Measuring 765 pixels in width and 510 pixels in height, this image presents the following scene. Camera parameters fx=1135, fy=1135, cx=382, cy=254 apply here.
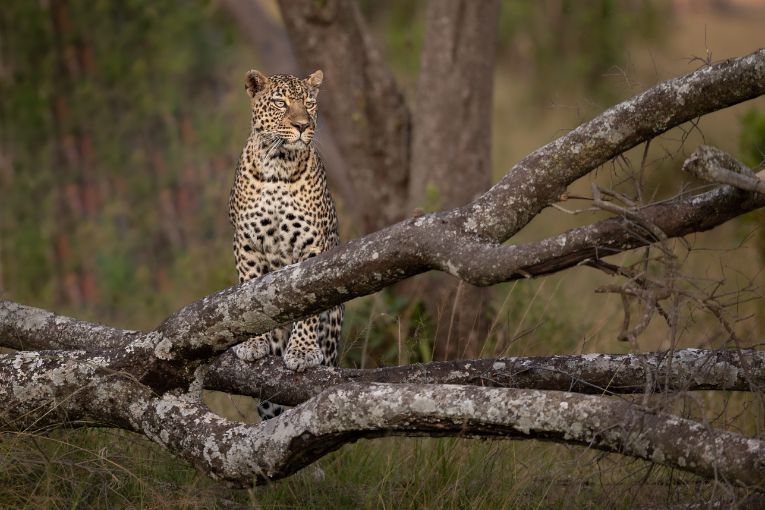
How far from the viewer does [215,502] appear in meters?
4.62

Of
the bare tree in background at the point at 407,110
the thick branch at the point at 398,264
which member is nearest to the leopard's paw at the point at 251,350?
the thick branch at the point at 398,264

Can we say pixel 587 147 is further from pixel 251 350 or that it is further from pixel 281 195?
pixel 281 195

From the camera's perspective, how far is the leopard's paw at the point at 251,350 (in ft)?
17.1

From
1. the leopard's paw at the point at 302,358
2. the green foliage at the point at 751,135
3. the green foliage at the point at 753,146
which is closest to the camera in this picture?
the leopard's paw at the point at 302,358

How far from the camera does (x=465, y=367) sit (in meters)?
4.60

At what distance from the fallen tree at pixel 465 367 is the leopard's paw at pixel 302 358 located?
0.16m

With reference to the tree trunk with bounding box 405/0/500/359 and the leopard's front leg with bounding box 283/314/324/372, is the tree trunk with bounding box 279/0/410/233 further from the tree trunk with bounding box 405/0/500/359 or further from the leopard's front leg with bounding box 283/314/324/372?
the leopard's front leg with bounding box 283/314/324/372

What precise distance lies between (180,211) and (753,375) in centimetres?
960

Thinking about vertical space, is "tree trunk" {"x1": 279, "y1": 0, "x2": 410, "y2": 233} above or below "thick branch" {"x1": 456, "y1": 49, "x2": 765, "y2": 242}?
above

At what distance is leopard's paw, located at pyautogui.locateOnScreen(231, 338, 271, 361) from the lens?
5.23 m

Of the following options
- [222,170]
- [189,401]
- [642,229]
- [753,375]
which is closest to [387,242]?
[642,229]

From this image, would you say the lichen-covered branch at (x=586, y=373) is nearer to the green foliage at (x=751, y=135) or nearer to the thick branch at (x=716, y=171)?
the thick branch at (x=716, y=171)

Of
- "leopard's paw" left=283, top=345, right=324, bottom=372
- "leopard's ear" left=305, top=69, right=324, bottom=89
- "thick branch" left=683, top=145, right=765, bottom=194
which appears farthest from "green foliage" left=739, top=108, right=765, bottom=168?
"thick branch" left=683, top=145, right=765, bottom=194

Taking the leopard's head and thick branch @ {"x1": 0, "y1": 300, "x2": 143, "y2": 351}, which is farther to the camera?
the leopard's head
